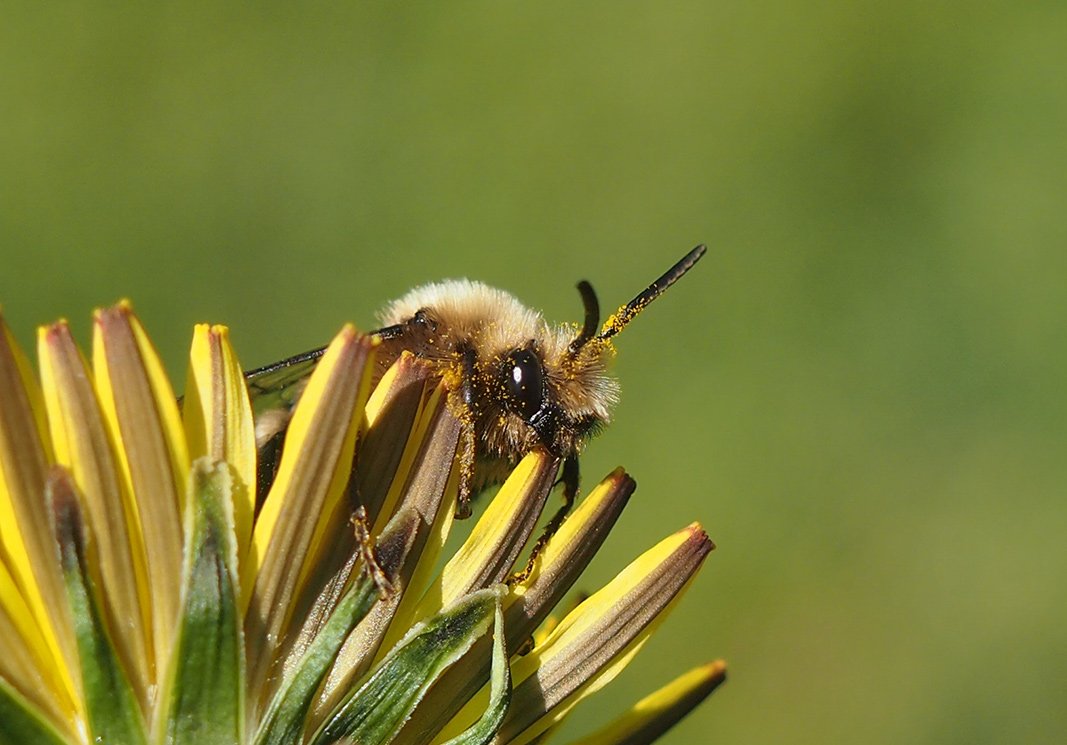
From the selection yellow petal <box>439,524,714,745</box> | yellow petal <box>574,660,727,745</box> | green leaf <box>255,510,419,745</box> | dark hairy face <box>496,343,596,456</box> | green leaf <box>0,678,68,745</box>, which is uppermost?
dark hairy face <box>496,343,596,456</box>

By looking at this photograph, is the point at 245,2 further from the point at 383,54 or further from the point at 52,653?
the point at 52,653

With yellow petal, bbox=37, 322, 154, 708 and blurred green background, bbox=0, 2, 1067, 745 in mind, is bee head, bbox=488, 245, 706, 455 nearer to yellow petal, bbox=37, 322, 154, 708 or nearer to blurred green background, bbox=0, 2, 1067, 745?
yellow petal, bbox=37, 322, 154, 708

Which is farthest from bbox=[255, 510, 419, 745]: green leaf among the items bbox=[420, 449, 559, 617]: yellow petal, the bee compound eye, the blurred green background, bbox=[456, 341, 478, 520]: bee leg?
the blurred green background

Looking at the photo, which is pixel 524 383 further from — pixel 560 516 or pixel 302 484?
pixel 302 484

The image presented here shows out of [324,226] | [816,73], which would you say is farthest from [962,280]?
[324,226]

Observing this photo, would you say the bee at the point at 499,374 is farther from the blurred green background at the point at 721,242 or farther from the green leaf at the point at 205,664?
the blurred green background at the point at 721,242

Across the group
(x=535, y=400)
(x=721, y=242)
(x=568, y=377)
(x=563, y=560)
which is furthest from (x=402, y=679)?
(x=721, y=242)
